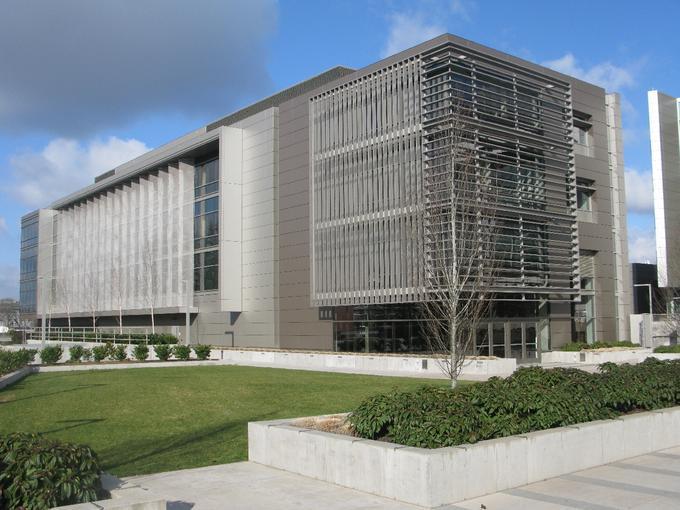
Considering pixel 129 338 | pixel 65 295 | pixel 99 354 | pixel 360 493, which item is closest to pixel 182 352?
pixel 99 354

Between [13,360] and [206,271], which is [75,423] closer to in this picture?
[13,360]

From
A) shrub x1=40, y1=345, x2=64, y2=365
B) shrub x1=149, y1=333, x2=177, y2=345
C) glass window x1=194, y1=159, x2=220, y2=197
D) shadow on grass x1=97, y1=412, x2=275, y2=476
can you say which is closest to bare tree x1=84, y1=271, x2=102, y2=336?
glass window x1=194, y1=159, x2=220, y2=197

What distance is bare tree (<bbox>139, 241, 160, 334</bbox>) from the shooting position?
182 feet

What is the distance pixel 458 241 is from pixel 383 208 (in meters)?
8.45

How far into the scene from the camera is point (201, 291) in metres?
49.2

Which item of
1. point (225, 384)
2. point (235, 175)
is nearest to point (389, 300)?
point (225, 384)

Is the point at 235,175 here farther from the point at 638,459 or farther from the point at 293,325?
the point at 638,459

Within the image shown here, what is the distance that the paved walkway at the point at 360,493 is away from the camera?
24.3 ft

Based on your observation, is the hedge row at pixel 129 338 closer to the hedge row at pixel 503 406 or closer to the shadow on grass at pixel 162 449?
the shadow on grass at pixel 162 449

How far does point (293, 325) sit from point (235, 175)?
12.0m

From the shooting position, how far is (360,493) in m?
8.00

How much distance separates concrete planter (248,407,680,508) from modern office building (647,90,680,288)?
152 ft

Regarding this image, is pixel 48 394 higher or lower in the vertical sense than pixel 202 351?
lower

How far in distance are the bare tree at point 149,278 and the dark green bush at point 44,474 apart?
161 feet
